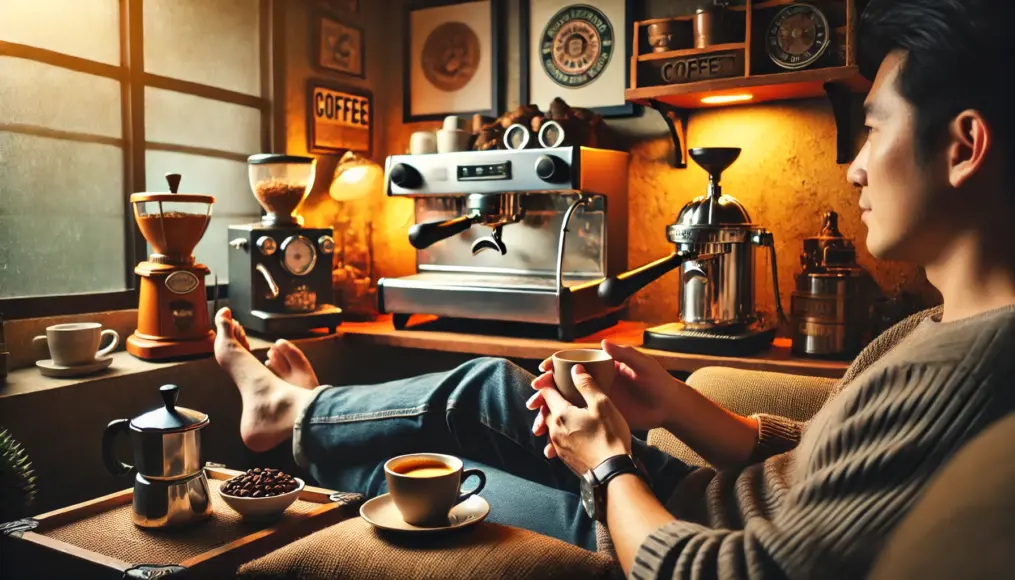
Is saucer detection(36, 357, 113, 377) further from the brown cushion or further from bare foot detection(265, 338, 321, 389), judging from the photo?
the brown cushion

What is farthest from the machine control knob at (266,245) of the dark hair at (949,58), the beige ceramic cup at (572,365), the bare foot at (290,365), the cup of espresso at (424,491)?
the dark hair at (949,58)

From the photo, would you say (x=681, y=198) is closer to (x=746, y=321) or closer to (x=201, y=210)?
(x=746, y=321)

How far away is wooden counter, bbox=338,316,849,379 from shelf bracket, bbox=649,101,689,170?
47cm

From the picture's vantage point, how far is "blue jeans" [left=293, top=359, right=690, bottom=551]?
1.25 metres

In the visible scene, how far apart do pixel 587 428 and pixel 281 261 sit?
1.31 metres

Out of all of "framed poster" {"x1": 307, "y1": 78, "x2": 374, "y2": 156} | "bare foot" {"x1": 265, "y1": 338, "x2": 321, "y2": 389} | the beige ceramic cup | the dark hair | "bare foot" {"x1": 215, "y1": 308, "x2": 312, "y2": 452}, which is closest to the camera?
the dark hair

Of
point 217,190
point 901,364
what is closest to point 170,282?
point 217,190

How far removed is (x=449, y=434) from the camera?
1395mm

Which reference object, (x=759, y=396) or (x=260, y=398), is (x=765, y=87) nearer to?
(x=759, y=396)

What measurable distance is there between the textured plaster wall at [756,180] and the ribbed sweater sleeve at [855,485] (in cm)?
147

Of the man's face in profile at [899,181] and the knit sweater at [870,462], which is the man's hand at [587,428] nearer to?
the knit sweater at [870,462]

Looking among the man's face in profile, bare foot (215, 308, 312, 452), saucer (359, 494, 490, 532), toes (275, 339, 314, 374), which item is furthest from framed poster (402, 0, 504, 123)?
the man's face in profile

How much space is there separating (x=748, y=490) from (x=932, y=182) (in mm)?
442

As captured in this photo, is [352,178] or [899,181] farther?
[352,178]
